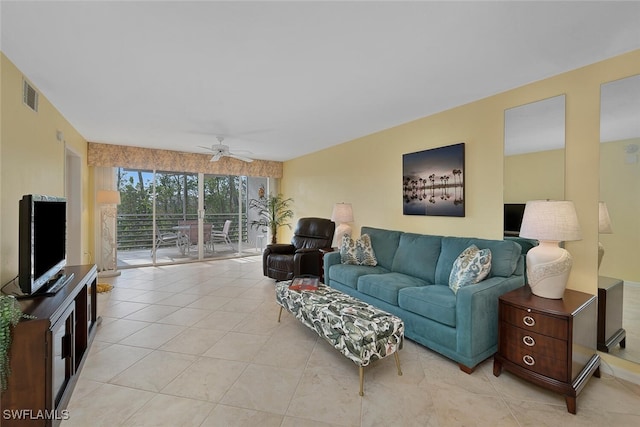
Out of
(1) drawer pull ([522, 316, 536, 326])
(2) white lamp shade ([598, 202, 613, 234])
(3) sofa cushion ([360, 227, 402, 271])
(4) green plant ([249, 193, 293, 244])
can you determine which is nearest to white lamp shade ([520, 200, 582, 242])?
(2) white lamp shade ([598, 202, 613, 234])

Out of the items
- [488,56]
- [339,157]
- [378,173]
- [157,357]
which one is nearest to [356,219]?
[378,173]

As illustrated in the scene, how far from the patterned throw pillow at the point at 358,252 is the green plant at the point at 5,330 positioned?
9.51 ft

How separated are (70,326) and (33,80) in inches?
87.3

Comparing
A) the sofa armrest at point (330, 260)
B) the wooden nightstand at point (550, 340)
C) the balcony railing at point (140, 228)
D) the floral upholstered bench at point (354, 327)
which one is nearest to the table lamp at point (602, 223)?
the wooden nightstand at point (550, 340)

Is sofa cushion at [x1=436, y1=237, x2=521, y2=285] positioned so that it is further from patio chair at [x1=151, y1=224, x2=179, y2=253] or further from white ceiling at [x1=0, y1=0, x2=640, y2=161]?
patio chair at [x1=151, y1=224, x2=179, y2=253]

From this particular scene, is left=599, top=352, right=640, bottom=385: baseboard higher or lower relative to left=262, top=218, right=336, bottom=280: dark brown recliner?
lower

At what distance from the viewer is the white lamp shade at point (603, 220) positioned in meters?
2.15

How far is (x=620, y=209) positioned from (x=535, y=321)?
1.09 meters

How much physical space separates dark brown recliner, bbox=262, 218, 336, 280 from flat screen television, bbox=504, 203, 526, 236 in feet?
7.84

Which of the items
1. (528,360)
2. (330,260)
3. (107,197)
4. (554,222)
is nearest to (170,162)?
(107,197)

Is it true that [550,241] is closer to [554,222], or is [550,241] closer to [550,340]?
[554,222]

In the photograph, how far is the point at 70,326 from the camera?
1.97 metres

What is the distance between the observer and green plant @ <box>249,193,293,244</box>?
6.38 meters

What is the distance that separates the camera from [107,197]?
4914 mm
